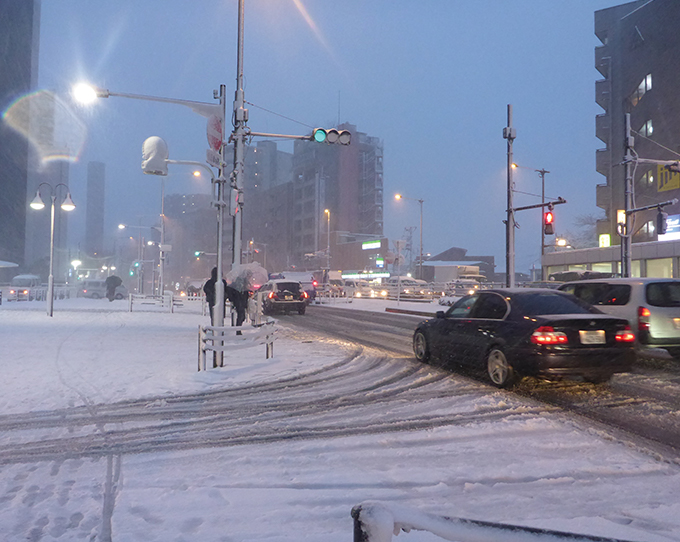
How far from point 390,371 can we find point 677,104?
143ft

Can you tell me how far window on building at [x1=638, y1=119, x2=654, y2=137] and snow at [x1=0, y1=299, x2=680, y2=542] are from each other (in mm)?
45557

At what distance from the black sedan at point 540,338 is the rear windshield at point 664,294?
8.83 ft

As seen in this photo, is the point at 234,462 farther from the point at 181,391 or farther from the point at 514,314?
the point at 514,314

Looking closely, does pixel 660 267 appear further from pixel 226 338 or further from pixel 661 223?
pixel 226 338

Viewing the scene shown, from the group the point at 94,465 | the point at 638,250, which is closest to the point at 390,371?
the point at 94,465

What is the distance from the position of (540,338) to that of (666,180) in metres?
41.7

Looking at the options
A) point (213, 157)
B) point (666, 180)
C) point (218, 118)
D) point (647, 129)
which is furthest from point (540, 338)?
point (647, 129)

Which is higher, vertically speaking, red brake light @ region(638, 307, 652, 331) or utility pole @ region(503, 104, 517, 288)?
utility pole @ region(503, 104, 517, 288)

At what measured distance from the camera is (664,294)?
9.50 m

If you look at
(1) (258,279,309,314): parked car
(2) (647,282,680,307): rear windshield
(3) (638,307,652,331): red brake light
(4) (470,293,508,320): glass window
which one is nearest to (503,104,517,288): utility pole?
(1) (258,279,309,314): parked car

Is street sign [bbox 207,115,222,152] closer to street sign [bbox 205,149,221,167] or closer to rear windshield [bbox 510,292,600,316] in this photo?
street sign [bbox 205,149,221,167]

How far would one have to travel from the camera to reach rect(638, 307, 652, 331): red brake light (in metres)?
9.30

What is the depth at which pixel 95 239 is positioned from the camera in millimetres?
194750

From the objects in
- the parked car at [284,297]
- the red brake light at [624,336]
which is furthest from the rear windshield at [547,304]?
the parked car at [284,297]
